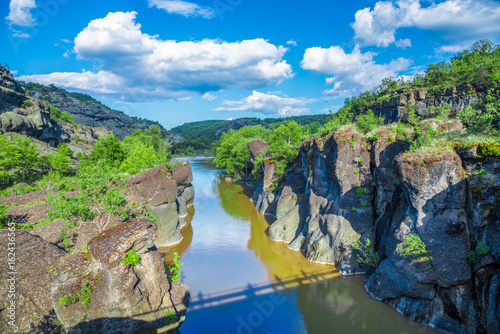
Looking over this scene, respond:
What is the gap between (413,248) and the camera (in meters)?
11.8

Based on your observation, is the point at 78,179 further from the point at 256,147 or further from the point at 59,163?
the point at 256,147

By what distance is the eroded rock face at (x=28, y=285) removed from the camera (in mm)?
7965

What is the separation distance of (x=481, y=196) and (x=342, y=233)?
8297mm

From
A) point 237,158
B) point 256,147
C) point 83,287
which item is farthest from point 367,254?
point 237,158

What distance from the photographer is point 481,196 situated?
10336 mm

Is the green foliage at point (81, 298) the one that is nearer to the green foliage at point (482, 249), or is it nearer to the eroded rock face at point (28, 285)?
the eroded rock face at point (28, 285)

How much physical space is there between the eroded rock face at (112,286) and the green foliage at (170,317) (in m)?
0.24

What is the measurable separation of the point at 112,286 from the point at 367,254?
1406cm

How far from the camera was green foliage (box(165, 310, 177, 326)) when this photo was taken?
31.5ft

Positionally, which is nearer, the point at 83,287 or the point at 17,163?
the point at 83,287

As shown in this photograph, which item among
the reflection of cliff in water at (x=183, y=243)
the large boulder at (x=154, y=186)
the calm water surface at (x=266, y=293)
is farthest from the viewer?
the large boulder at (x=154, y=186)

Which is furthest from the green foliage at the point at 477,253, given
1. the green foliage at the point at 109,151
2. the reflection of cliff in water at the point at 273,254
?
the green foliage at the point at 109,151

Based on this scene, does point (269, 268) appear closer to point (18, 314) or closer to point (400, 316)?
point (400, 316)

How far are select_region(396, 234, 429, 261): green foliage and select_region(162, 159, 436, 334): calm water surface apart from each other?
10.1 ft
